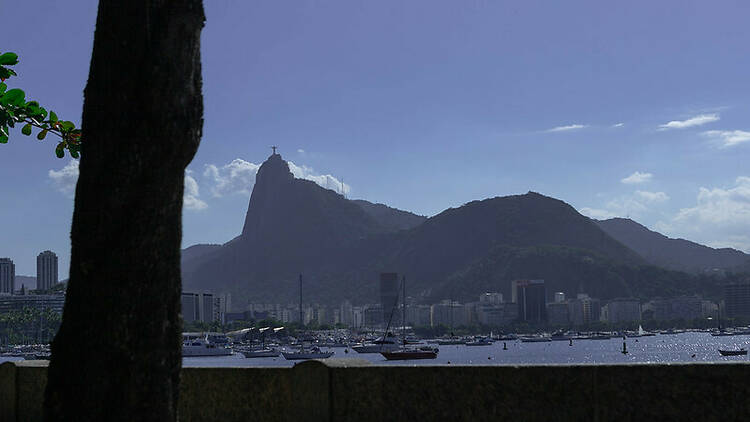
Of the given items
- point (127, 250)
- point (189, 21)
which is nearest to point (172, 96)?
point (189, 21)

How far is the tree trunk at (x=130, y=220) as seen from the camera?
224 inches

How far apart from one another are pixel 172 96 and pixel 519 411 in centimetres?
435

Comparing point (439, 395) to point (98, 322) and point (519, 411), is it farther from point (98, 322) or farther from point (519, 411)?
point (98, 322)

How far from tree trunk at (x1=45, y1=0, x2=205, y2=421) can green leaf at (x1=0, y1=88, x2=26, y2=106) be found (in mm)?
2682

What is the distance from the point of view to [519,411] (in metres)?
8.41

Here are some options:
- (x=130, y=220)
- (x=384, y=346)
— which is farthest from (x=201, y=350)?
(x=130, y=220)

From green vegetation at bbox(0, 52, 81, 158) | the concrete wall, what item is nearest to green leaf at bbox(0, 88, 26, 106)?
green vegetation at bbox(0, 52, 81, 158)

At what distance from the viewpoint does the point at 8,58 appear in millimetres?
8242

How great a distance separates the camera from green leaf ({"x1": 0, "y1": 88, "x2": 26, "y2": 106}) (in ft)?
28.0

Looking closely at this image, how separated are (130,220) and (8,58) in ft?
10.8

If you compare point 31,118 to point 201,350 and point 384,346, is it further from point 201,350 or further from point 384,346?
point 201,350

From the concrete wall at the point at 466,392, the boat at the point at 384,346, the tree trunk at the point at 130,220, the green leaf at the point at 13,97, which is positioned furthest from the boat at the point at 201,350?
the tree trunk at the point at 130,220

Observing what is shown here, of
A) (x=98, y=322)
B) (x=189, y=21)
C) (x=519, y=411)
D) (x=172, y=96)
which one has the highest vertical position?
(x=189, y=21)

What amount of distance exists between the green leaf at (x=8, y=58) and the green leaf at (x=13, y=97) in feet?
1.08
